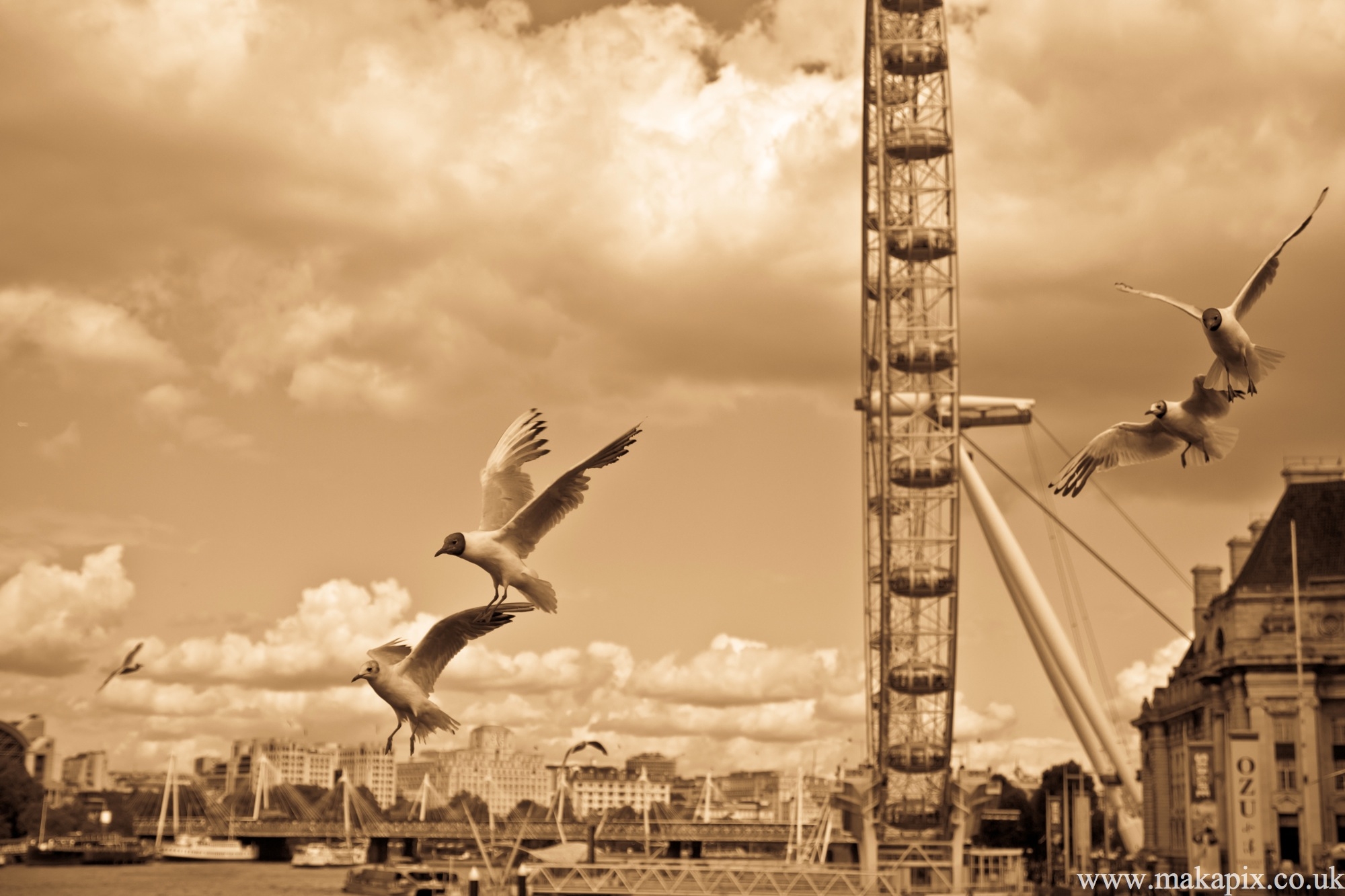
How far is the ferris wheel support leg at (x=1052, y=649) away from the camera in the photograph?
202 ft

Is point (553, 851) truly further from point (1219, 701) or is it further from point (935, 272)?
point (935, 272)

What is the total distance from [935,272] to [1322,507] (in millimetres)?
34239

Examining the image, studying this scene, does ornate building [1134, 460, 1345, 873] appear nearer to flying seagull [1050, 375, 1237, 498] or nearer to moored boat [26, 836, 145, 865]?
flying seagull [1050, 375, 1237, 498]

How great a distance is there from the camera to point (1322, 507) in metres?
84.1

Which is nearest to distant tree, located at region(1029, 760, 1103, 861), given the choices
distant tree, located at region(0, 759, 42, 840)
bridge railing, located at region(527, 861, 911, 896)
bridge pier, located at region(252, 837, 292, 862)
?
bridge railing, located at region(527, 861, 911, 896)

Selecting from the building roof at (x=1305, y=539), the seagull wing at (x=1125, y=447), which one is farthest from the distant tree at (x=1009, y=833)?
the seagull wing at (x=1125, y=447)

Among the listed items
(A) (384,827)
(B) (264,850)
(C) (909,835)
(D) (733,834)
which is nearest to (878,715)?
(C) (909,835)

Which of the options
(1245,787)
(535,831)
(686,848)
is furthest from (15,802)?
(1245,787)

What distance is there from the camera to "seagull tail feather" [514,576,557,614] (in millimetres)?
12312

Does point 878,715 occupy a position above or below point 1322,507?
below

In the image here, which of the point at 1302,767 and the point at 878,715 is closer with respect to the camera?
the point at 878,715

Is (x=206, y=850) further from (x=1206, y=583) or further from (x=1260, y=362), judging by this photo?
(x=1260, y=362)

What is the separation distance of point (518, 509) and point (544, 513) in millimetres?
600

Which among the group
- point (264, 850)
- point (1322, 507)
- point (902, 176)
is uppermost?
point (902, 176)
